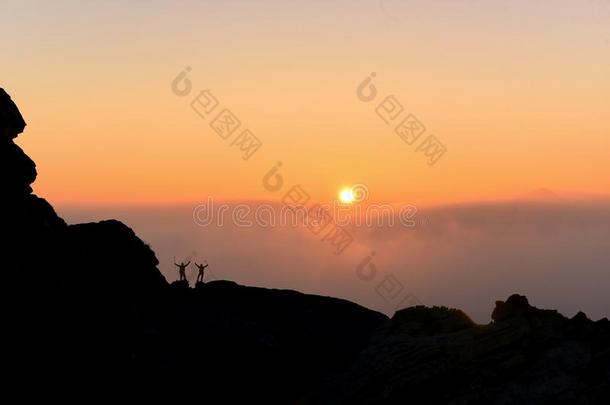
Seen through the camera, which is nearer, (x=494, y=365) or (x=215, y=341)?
(x=494, y=365)

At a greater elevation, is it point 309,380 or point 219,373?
point 309,380

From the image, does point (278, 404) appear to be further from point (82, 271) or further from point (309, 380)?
point (82, 271)

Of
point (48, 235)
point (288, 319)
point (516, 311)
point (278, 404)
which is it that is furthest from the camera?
point (288, 319)

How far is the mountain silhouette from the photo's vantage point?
4362 cm

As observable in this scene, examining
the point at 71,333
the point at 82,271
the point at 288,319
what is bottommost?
the point at 71,333

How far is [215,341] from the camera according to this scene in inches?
2266

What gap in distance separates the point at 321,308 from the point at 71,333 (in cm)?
2805

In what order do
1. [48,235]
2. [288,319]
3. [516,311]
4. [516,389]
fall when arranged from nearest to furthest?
1. [516,389]
2. [48,235]
3. [516,311]
4. [288,319]

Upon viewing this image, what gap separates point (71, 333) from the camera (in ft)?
148

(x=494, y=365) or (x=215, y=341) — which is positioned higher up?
(x=494, y=365)

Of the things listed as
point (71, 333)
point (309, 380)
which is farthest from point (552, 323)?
point (71, 333)

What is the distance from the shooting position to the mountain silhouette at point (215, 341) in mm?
43625

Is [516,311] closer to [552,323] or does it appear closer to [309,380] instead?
[552,323]

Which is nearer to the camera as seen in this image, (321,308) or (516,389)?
(516,389)
